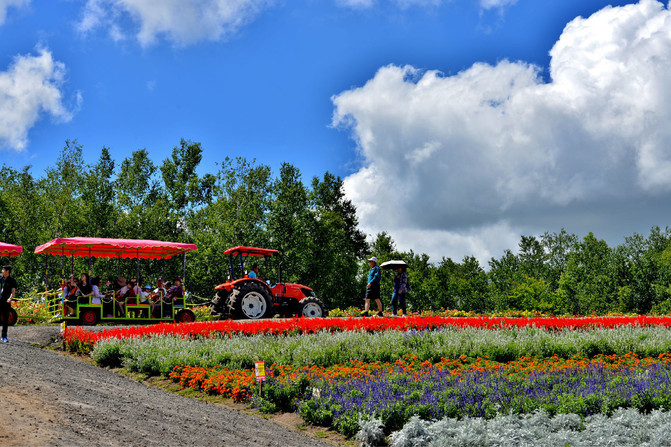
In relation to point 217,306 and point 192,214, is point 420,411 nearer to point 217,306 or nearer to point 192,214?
point 217,306

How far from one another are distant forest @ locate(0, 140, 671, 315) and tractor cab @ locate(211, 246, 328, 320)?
15.0m

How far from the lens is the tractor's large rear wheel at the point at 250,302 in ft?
57.8

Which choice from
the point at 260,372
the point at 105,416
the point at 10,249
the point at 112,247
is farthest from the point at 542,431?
the point at 10,249

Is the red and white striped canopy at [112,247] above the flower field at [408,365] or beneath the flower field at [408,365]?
above

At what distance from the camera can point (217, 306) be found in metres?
19.6

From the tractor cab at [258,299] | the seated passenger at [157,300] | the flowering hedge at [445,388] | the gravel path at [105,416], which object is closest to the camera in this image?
the gravel path at [105,416]

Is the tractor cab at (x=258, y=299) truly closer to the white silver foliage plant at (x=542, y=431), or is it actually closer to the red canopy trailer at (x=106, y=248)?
the red canopy trailer at (x=106, y=248)

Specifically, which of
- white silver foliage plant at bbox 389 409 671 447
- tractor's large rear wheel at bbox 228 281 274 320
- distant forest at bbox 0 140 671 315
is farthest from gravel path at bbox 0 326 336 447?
distant forest at bbox 0 140 671 315

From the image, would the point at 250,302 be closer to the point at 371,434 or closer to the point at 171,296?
the point at 171,296

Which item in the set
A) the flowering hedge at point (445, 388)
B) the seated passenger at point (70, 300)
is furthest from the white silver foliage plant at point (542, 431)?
the seated passenger at point (70, 300)

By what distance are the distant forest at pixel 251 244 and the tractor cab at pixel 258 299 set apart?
15008 millimetres

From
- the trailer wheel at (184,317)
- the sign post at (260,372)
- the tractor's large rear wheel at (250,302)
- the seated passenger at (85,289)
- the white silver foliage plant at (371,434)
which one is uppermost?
the seated passenger at (85,289)

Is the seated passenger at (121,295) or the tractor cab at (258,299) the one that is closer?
the seated passenger at (121,295)

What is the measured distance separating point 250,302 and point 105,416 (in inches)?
458
